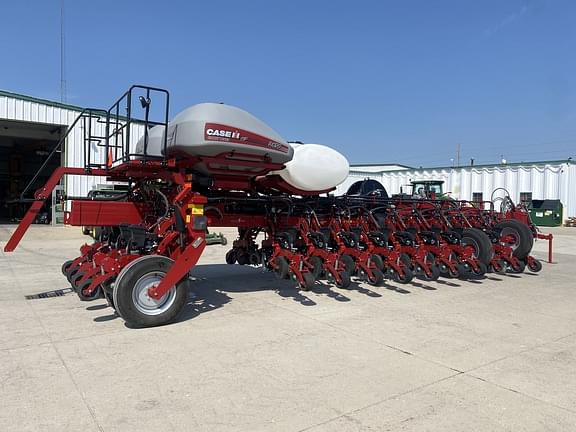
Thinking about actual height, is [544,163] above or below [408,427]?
above

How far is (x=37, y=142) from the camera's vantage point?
30297mm

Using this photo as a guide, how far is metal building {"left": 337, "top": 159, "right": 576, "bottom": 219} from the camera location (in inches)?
1203

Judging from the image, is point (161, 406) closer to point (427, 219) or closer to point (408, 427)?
point (408, 427)

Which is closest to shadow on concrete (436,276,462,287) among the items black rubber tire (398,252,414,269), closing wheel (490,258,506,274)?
black rubber tire (398,252,414,269)

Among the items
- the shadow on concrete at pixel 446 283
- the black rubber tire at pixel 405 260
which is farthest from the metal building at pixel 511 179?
the black rubber tire at pixel 405 260

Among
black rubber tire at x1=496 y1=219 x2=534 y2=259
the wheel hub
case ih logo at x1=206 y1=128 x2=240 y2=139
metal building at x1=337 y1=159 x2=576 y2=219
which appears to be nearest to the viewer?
the wheel hub

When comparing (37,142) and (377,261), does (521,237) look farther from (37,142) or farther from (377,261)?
(37,142)

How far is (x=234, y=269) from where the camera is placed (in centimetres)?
1007

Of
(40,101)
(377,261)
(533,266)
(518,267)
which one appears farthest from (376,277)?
(40,101)

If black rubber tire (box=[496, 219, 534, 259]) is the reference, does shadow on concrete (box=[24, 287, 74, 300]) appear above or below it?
below

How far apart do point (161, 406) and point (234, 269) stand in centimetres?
671

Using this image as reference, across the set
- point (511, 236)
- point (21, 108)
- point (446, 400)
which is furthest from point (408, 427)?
point (21, 108)

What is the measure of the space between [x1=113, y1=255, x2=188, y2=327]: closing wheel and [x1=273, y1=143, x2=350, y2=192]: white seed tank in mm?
2589

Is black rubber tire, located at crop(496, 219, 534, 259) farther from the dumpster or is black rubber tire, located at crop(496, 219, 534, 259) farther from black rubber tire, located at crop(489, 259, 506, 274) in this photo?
the dumpster
